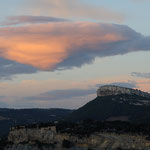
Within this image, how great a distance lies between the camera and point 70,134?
128 metres

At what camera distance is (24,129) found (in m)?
141

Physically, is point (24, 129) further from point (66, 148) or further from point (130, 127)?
point (130, 127)

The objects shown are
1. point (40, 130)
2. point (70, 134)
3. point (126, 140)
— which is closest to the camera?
point (126, 140)

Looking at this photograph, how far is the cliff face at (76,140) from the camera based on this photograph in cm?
11919

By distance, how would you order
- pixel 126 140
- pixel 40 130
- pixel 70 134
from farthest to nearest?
1. pixel 40 130
2. pixel 70 134
3. pixel 126 140

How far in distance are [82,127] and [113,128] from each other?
9.42 metres

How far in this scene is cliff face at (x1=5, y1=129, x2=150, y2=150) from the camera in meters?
119

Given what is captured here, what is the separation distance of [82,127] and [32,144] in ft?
53.9

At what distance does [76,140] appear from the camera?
125188 millimetres

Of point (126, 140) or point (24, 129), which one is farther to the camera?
point (24, 129)

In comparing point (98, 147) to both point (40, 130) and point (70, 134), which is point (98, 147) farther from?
point (40, 130)

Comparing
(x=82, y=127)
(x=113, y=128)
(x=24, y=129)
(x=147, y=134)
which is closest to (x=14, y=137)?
(x=24, y=129)

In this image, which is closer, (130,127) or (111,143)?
(111,143)

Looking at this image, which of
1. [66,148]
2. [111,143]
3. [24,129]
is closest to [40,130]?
[24,129]
